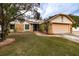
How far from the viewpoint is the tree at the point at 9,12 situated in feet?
10.7

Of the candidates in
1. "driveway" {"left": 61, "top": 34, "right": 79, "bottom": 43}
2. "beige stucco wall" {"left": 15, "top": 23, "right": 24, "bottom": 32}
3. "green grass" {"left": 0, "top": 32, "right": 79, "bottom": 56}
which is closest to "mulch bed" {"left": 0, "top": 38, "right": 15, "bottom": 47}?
"green grass" {"left": 0, "top": 32, "right": 79, "bottom": 56}

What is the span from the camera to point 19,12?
330 cm

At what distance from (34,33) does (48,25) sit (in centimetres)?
24

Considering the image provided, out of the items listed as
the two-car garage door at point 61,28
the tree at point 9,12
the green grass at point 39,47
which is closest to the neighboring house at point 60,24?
the two-car garage door at point 61,28

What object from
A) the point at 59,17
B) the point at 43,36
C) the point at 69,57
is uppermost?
the point at 59,17

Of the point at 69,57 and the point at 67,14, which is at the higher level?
the point at 67,14

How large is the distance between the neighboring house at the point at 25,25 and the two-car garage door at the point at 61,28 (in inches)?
9.5

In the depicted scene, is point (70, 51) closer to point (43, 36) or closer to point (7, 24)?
point (43, 36)

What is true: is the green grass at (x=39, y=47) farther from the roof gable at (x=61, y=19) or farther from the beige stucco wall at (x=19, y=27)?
the roof gable at (x=61, y=19)

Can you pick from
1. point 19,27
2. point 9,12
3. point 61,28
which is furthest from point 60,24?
point 9,12

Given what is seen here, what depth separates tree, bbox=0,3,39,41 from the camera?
3.26 metres

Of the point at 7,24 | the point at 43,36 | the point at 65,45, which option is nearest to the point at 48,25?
the point at 43,36

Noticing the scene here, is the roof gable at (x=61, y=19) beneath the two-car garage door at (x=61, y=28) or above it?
above

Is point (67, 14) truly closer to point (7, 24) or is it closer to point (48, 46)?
point (48, 46)
